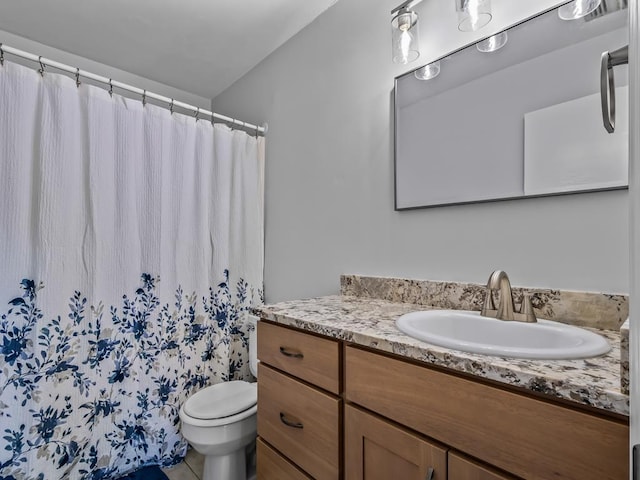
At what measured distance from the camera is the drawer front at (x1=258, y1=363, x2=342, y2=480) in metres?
1.00

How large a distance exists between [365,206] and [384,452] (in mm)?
1026

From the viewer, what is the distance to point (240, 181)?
2.13m

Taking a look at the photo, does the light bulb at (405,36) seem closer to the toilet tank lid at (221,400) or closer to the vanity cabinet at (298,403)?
the vanity cabinet at (298,403)

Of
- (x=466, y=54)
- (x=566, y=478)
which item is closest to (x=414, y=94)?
(x=466, y=54)

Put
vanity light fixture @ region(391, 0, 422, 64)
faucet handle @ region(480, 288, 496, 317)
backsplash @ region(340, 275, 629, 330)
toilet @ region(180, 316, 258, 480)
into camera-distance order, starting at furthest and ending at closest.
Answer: toilet @ region(180, 316, 258, 480) → vanity light fixture @ region(391, 0, 422, 64) → faucet handle @ region(480, 288, 496, 317) → backsplash @ region(340, 275, 629, 330)

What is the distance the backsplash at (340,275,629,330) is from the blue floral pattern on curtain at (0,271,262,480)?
948 millimetres

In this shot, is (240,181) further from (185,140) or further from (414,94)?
(414,94)

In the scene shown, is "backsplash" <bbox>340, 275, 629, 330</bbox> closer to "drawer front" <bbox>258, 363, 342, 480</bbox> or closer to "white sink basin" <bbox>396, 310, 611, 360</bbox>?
"white sink basin" <bbox>396, 310, 611, 360</bbox>

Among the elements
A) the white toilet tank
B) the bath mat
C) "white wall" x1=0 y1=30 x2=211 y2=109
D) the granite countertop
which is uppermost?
"white wall" x1=0 y1=30 x2=211 y2=109

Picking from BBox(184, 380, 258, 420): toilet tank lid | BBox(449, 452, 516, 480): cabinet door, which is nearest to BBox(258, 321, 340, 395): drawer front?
BBox(449, 452, 516, 480): cabinet door

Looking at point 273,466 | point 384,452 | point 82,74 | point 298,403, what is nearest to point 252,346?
point 273,466

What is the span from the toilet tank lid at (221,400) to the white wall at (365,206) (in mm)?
586

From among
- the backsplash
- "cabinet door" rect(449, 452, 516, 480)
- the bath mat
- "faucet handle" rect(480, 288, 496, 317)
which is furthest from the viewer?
the bath mat

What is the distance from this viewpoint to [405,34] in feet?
4.36
